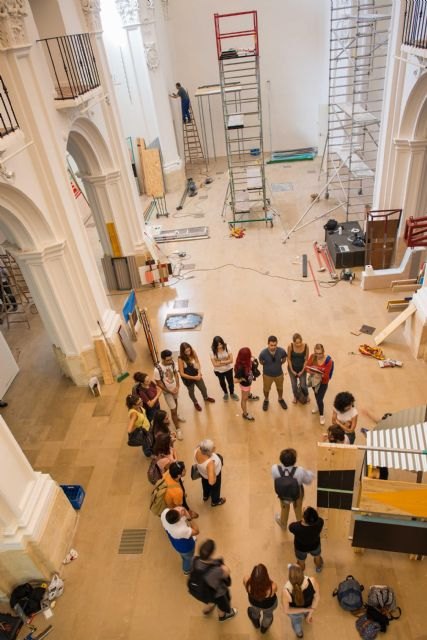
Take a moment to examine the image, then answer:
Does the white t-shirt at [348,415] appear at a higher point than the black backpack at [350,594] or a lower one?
higher

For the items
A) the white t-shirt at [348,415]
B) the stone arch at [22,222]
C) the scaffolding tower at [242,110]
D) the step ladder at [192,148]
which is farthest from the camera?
the step ladder at [192,148]

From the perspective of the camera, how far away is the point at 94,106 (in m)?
8.55

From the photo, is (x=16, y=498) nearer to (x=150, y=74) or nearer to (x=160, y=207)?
(x=160, y=207)

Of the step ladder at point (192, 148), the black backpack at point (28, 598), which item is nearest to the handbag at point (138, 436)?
the black backpack at point (28, 598)

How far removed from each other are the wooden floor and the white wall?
8.73 metres

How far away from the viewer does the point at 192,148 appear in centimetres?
1847

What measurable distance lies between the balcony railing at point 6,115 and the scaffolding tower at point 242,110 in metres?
5.83

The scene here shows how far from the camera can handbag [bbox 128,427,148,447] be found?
5.82m

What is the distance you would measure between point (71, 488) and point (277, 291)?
5.82 metres

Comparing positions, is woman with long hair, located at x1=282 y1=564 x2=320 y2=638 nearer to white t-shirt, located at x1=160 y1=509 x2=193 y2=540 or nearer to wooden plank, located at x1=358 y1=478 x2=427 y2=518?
wooden plank, located at x1=358 y1=478 x2=427 y2=518

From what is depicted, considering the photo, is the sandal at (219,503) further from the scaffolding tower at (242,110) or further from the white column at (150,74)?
the white column at (150,74)


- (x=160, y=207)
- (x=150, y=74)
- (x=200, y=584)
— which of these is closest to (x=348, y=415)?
(x=200, y=584)

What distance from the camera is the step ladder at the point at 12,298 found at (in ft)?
33.9

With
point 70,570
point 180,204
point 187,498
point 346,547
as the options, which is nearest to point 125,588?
point 70,570
